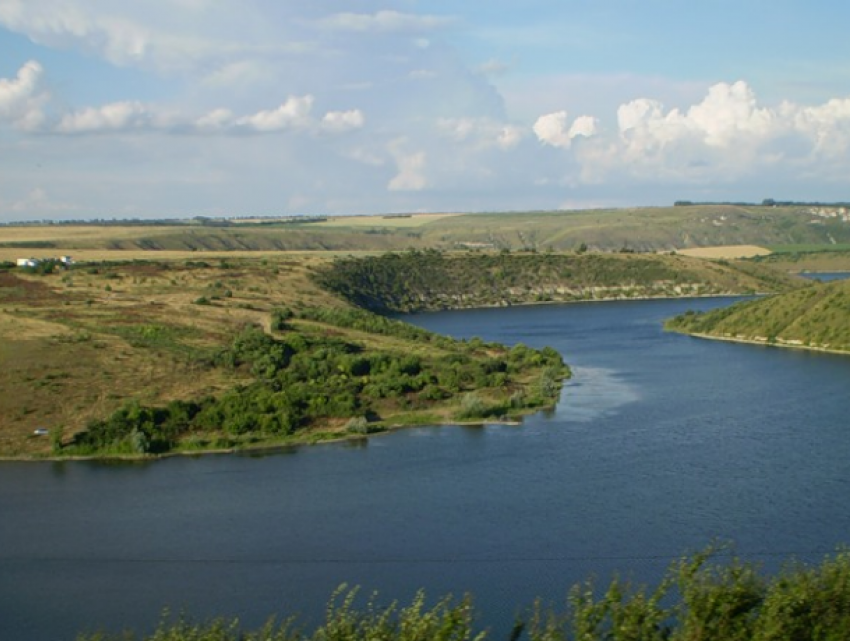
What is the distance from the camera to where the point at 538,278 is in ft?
402

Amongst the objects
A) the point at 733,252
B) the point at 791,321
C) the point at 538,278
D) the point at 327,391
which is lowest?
the point at 327,391

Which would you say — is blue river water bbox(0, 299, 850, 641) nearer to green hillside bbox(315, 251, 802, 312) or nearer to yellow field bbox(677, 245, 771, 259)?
green hillside bbox(315, 251, 802, 312)

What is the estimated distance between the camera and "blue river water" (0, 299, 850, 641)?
27219mm

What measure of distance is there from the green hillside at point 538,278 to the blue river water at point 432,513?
213 ft

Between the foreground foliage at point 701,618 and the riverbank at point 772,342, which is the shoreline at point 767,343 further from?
the foreground foliage at point 701,618

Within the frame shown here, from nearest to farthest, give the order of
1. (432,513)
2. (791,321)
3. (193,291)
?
(432,513) < (791,321) < (193,291)

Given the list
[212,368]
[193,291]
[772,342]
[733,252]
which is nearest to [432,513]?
[212,368]

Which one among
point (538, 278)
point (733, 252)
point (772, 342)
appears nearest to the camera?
point (772, 342)

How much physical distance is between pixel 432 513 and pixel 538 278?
299 ft

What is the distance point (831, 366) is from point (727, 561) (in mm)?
38760

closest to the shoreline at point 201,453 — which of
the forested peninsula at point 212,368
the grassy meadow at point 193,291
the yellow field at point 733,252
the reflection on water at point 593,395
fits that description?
the forested peninsula at point 212,368

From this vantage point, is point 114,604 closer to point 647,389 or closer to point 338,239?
point 647,389

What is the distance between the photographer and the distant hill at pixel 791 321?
71.8 meters

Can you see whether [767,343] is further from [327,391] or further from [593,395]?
[327,391]
